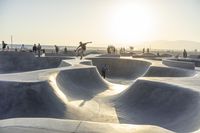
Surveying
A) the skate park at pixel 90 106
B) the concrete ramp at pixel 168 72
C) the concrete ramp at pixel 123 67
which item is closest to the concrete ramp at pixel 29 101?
the skate park at pixel 90 106

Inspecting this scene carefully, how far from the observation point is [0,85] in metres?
14.6

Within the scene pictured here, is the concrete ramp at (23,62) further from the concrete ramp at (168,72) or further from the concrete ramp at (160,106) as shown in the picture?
the concrete ramp at (160,106)

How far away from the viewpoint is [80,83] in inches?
832

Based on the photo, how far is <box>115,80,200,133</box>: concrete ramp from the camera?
12383mm

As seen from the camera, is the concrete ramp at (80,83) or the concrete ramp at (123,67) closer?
the concrete ramp at (80,83)

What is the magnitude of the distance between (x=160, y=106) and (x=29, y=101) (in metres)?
5.60

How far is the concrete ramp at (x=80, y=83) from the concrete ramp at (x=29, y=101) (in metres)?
2.99

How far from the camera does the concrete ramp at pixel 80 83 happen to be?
61.1ft

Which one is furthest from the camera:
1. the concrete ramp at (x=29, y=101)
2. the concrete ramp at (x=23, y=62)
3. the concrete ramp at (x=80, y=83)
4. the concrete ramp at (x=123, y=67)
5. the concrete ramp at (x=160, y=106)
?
the concrete ramp at (x=23, y=62)

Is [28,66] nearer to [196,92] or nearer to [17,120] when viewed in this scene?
[196,92]

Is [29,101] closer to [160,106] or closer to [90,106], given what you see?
[90,106]

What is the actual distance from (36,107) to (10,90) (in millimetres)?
1467

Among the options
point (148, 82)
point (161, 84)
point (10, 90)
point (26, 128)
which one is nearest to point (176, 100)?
point (161, 84)

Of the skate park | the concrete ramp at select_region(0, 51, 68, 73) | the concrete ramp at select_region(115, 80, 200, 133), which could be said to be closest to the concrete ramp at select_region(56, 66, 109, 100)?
the skate park
